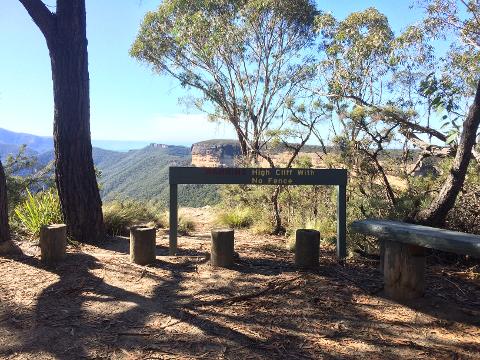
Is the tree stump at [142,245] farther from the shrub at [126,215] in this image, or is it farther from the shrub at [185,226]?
the shrub at [185,226]

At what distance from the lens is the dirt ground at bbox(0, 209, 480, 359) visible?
9.89 ft

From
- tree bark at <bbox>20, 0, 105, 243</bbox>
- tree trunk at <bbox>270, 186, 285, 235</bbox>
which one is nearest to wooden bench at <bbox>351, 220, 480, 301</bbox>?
tree trunk at <bbox>270, 186, 285, 235</bbox>

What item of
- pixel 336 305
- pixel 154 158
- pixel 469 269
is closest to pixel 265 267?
pixel 336 305

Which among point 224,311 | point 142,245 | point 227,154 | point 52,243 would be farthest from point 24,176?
point 227,154

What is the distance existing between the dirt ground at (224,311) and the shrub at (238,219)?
3362mm

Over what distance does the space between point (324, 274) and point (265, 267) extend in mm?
677

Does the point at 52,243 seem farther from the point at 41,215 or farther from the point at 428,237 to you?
the point at 428,237

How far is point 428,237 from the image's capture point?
3.57m

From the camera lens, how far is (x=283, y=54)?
16500 millimetres

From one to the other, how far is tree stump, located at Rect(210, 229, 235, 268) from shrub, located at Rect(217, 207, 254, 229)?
367cm

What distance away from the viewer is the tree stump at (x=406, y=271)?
12.9 ft

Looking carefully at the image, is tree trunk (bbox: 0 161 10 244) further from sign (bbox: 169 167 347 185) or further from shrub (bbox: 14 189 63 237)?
sign (bbox: 169 167 347 185)

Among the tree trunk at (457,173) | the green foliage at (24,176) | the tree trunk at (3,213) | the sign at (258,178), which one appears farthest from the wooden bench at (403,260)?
the green foliage at (24,176)

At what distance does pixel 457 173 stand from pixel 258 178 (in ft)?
7.39
